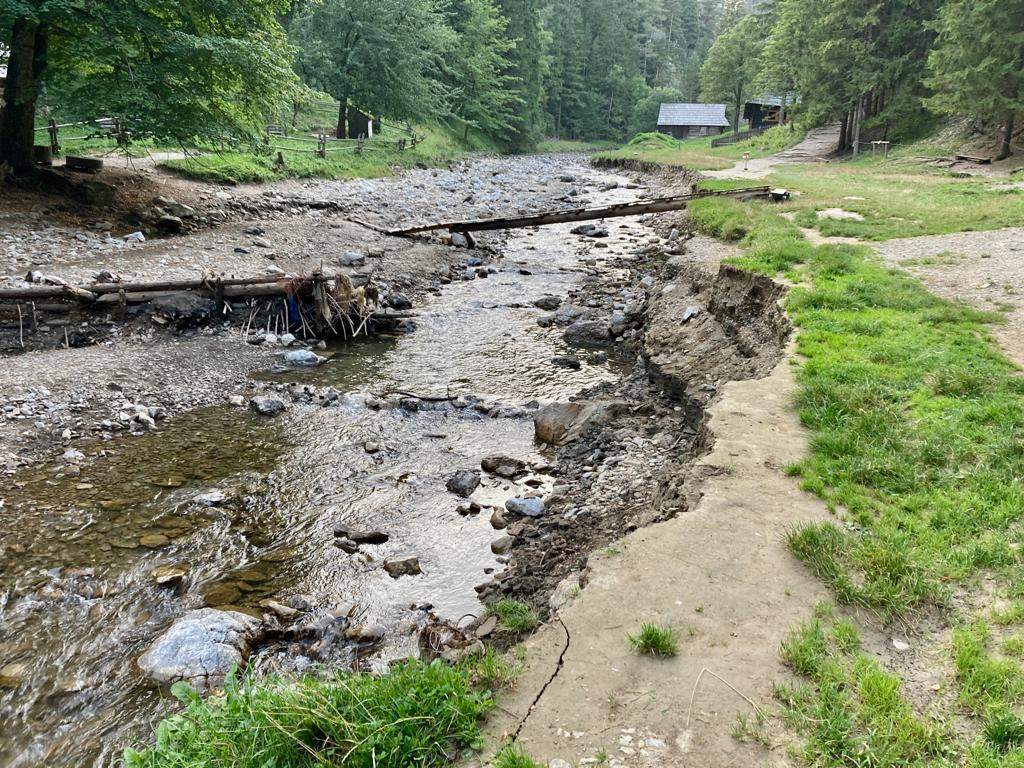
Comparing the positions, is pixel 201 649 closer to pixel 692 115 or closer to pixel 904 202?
pixel 904 202

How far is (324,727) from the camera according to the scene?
3.55m

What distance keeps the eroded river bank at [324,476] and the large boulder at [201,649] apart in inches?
5.6

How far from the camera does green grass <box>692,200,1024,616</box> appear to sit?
189 inches

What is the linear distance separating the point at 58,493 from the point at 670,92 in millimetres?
114018

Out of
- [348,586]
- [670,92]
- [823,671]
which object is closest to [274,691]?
[348,586]

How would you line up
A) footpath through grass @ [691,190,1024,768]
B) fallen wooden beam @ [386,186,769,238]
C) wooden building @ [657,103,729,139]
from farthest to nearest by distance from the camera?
wooden building @ [657,103,729,139] < fallen wooden beam @ [386,186,769,238] < footpath through grass @ [691,190,1024,768]

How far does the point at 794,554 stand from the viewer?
5148mm

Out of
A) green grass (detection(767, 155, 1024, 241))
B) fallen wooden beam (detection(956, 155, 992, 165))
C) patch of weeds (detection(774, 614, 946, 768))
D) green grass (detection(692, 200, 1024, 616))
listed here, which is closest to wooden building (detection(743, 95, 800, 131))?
fallen wooden beam (detection(956, 155, 992, 165))

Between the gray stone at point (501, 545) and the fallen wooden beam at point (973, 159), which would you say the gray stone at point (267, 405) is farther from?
the fallen wooden beam at point (973, 159)

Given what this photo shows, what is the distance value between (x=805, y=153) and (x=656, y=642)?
50629mm

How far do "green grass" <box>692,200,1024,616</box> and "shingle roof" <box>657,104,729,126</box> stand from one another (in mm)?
87025

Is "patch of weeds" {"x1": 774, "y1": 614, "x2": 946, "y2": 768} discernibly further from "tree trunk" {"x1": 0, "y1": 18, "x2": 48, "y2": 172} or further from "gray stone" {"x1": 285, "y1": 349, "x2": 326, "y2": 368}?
"tree trunk" {"x1": 0, "y1": 18, "x2": 48, "y2": 172}

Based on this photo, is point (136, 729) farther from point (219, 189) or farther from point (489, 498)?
point (219, 189)

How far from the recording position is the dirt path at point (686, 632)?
3658 mm
